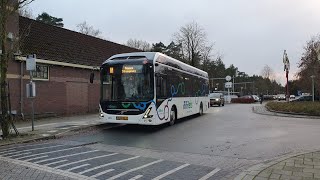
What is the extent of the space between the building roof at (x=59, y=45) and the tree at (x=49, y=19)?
96.6 feet

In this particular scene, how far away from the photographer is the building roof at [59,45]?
23672mm

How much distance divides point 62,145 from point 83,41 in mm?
19330

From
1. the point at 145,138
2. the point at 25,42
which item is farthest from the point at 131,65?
the point at 25,42

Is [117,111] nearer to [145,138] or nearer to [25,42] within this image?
[145,138]

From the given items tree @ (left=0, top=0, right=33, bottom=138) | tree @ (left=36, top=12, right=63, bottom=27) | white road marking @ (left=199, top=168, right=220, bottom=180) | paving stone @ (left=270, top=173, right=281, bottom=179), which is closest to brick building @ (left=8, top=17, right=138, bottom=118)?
tree @ (left=0, top=0, right=33, bottom=138)

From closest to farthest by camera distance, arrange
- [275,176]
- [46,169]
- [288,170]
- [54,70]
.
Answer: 1. [275,176]
2. [288,170]
3. [46,169]
4. [54,70]

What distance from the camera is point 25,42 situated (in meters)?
23.3

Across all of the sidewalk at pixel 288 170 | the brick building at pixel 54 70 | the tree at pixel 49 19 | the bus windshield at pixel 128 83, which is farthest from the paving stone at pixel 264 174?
the tree at pixel 49 19

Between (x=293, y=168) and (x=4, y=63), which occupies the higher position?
(x=4, y=63)

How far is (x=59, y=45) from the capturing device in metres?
26.6

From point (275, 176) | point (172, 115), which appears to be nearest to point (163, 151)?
point (275, 176)

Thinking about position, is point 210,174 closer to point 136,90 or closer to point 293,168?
point 293,168

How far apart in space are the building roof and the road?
9.11 m

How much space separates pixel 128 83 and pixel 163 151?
5502 millimetres
